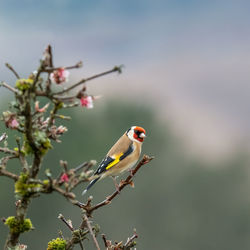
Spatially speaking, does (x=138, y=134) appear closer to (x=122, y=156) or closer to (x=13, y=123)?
(x=122, y=156)

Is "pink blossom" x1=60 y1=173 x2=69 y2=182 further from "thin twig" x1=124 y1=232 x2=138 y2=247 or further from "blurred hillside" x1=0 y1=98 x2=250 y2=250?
"blurred hillside" x1=0 y1=98 x2=250 y2=250

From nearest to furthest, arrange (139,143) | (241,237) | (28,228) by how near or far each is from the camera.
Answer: (28,228) < (139,143) < (241,237)

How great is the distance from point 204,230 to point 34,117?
63.8 meters

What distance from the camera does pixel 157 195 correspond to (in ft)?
222

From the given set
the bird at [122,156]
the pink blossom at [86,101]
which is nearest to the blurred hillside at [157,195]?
the bird at [122,156]

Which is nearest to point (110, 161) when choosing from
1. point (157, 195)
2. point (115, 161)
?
point (115, 161)

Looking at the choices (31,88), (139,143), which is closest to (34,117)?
(31,88)

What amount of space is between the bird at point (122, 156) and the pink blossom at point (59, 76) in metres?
2.65

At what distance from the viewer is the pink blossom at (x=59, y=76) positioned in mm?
3103

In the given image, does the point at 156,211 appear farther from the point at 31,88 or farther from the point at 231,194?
the point at 31,88

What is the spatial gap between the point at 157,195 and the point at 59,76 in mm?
65360

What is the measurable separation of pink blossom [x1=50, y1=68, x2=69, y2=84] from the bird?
2652 mm

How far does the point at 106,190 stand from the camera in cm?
5309

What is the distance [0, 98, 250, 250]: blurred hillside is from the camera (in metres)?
55.4
